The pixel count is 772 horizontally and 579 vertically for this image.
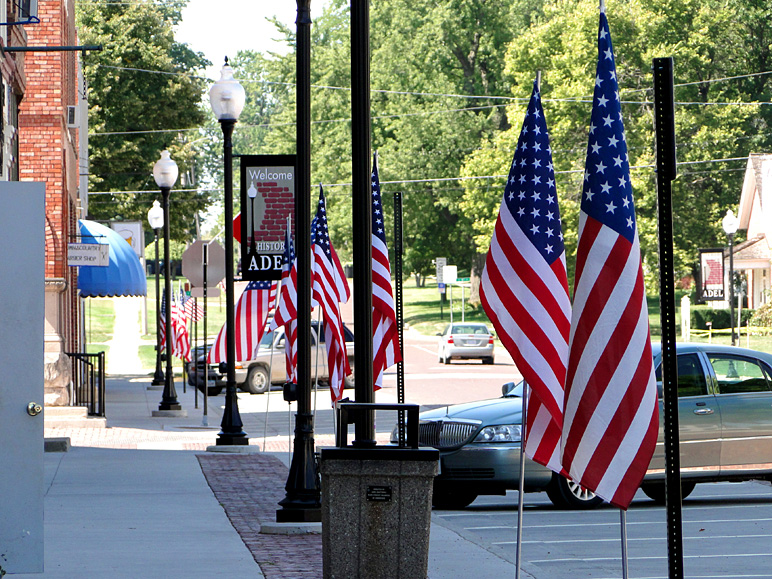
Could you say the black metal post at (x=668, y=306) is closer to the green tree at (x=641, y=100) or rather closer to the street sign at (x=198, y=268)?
the street sign at (x=198, y=268)

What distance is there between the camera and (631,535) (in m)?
11.6

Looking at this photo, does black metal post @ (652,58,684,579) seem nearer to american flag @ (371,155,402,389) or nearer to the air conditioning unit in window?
american flag @ (371,155,402,389)

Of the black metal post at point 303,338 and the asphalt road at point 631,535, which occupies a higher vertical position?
the black metal post at point 303,338

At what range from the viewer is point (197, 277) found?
25.0 m

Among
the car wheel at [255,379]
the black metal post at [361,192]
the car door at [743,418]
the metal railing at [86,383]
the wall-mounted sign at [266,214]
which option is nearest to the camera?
the black metal post at [361,192]

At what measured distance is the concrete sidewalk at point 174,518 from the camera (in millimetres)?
9258

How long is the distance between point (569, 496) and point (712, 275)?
2740 centimetres

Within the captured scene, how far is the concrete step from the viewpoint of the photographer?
2258cm

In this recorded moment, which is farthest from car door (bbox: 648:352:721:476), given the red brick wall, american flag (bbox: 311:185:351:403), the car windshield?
the car windshield

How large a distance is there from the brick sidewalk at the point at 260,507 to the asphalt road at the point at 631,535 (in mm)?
1633

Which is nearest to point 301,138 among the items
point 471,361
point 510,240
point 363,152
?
point 363,152

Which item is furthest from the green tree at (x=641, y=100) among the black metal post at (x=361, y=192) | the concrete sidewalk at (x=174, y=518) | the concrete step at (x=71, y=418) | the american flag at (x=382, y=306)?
the black metal post at (x=361, y=192)

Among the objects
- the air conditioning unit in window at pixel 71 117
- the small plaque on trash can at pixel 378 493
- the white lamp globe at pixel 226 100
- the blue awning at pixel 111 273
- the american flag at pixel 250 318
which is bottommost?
the small plaque on trash can at pixel 378 493

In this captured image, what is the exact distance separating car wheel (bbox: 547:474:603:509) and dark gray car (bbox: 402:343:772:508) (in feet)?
0.03
